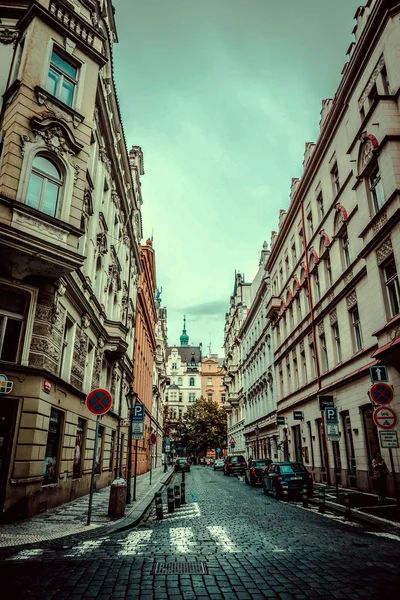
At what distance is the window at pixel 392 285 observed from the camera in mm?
15323

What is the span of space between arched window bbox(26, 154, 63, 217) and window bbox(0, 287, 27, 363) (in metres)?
2.69

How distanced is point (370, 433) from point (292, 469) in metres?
3.54

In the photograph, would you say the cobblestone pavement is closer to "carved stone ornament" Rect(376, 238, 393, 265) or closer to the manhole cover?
the manhole cover

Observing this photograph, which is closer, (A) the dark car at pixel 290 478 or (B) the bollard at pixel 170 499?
(B) the bollard at pixel 170 499

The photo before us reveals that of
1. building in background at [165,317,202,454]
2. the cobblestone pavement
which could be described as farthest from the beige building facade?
building in background at [165,317,202,454]

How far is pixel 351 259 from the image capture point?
20141 mm

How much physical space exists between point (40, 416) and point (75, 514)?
286cm

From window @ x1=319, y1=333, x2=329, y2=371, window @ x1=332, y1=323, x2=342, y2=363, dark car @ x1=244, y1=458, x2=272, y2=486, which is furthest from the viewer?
dark car @ x1=244, y1=458, x2=272, y2=486

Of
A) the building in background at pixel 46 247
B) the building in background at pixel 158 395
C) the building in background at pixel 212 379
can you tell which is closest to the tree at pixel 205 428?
the building in background at pixel 158 395

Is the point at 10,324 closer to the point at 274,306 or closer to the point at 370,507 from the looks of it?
the point at 370,507

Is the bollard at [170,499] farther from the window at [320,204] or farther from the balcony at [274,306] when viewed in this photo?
the balcony at [274,306]

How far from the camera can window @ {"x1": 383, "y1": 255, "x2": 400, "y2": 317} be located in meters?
15.3

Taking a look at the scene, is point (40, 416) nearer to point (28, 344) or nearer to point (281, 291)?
point (28, 344)

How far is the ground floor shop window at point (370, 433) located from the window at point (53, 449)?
1194 cm
